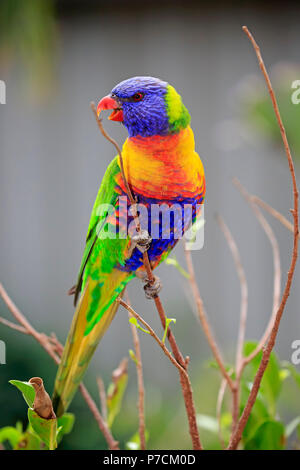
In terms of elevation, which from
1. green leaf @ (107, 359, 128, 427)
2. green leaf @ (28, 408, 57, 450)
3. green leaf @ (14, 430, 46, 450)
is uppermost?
green leaf @ (28, 408, 57, 450)

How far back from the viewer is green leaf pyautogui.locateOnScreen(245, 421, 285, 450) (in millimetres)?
521

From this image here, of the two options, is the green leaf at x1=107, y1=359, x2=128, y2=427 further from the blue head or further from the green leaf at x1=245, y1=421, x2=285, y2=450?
the blue head

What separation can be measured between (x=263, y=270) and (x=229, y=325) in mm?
285

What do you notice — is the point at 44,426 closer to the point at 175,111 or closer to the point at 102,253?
the point at 102,253

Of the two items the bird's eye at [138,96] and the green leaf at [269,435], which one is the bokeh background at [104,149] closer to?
the green leaf at [269,435]

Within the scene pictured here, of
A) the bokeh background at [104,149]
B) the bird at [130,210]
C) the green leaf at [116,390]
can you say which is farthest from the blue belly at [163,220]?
the bokeh background at [104,149]

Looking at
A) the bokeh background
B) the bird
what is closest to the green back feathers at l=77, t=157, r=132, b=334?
the bird

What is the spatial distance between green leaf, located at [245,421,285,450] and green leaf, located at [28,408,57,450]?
233 millimetres

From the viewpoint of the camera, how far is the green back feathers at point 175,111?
424 millimetres

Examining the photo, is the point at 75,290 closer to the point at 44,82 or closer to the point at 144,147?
the point at 144,147

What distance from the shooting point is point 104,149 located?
136 cm

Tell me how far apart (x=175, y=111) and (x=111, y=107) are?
61 mm
